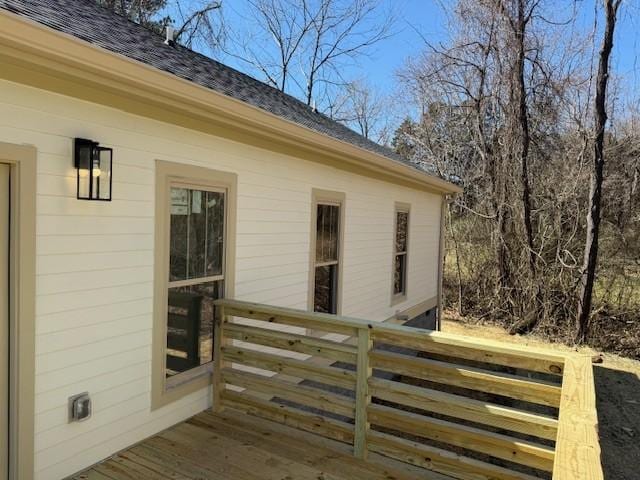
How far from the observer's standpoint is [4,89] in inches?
95.3

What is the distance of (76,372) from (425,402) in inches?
86.3

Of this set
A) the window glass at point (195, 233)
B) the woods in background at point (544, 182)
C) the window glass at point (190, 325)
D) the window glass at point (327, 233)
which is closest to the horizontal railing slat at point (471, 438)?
the window glass at point (190, 325)

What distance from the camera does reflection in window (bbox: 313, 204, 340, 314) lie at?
5.61m

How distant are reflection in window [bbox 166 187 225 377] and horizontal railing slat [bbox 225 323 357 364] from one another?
0.27 m

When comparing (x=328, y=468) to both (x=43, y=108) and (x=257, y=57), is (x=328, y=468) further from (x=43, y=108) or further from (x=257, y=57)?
(x=257, y=57)

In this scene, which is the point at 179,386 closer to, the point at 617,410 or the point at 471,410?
the point at 471,410

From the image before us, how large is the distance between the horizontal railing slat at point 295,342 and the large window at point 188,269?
0.97ft

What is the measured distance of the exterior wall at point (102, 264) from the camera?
2.65 m

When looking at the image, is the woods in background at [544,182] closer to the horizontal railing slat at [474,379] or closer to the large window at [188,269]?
the horizontal railing slat at [474,379]

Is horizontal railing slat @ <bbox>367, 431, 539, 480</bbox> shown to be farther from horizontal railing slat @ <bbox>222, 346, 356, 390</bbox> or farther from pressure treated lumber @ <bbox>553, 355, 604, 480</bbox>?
pressure treated lumber @ <bbox>553, 355, 604, 480</bbox>

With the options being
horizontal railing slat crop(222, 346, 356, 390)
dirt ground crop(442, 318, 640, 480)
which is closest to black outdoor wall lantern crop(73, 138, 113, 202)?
horizontal railing slat crop(222, 346, 356, 390)

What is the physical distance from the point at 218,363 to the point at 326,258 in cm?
221

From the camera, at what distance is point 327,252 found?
18.9 ft

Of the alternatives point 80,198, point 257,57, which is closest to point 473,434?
point 80,198
